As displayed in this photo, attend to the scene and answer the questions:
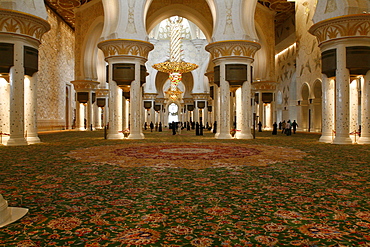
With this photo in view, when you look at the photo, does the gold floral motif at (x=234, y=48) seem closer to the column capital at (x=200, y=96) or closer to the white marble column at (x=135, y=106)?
the white marble column at (x=135, y=106)

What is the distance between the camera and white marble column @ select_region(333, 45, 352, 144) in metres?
6.92

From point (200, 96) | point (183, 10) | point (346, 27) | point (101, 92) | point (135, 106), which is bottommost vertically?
point (135, 106)

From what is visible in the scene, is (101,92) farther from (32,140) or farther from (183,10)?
(32,140)

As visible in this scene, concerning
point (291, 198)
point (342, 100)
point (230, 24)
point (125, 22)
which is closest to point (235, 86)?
point (230, 24)

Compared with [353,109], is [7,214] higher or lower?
lower

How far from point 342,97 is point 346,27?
164 centimetres

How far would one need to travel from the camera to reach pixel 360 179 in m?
2.86

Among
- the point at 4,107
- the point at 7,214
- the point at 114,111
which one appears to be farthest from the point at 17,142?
the point at 7,214

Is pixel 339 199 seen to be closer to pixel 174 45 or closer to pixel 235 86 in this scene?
pixel 235 86

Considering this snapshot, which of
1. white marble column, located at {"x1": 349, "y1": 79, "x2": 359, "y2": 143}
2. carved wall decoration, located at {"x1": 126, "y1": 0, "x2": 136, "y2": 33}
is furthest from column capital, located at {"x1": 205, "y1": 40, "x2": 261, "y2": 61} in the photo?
white marble column, located at {"x1": 349, "y1": 79, "x2": 359, "y2": 143}

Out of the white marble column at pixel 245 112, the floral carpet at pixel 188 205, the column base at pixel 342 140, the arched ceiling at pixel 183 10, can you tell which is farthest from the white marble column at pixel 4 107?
the column base at pixel 342 140

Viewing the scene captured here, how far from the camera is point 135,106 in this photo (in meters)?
9.13

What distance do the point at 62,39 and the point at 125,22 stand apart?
35.1 ft

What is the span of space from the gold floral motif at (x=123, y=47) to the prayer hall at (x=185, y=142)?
0.10 feet
